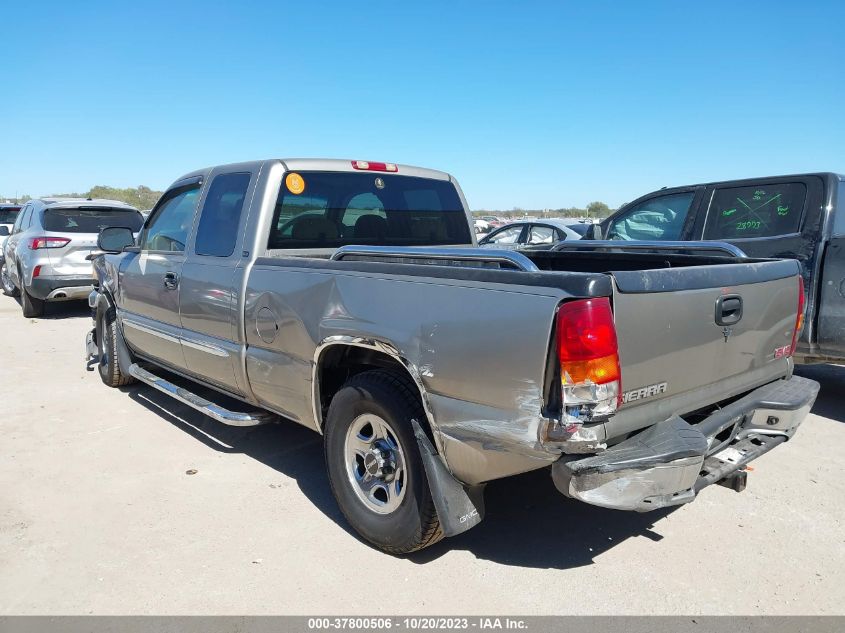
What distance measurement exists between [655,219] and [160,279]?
16.4 ft

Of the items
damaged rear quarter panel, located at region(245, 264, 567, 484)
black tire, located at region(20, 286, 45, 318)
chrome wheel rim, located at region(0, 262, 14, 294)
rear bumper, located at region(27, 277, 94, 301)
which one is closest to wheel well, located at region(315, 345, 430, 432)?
damaged rear quarter panel, located at region(245, 264, 567, 484)

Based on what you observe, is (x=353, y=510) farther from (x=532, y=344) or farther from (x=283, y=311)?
(x=532, y=344)

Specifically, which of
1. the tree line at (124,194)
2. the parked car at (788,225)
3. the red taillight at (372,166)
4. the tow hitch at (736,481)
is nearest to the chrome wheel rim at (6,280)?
the red taillight at (372,166)

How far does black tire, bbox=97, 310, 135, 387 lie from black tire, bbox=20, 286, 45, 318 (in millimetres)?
5148

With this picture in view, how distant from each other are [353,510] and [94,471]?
2.07 metres

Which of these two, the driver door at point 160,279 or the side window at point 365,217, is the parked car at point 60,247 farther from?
the side window at point 365,217

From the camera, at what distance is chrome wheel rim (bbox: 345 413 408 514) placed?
10.2 feet

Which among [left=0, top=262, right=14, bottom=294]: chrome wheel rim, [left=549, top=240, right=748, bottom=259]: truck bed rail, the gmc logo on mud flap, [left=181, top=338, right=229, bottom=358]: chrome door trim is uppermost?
[left=549, top=240, right=748, bottom=259]: truck bed rail

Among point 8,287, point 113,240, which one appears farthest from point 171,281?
point 8,287

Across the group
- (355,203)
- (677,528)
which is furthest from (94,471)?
(677,528)

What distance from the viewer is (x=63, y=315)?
1111cm

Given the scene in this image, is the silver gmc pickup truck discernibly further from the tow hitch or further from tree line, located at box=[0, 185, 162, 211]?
tree line, located at box=[0, 185, 162, 211]

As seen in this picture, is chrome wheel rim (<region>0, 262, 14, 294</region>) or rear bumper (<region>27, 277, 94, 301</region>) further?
chrome wheel rim (<region>0, 262, 14, 294</region>)

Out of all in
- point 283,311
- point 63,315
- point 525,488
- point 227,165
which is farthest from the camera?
point 63,315
